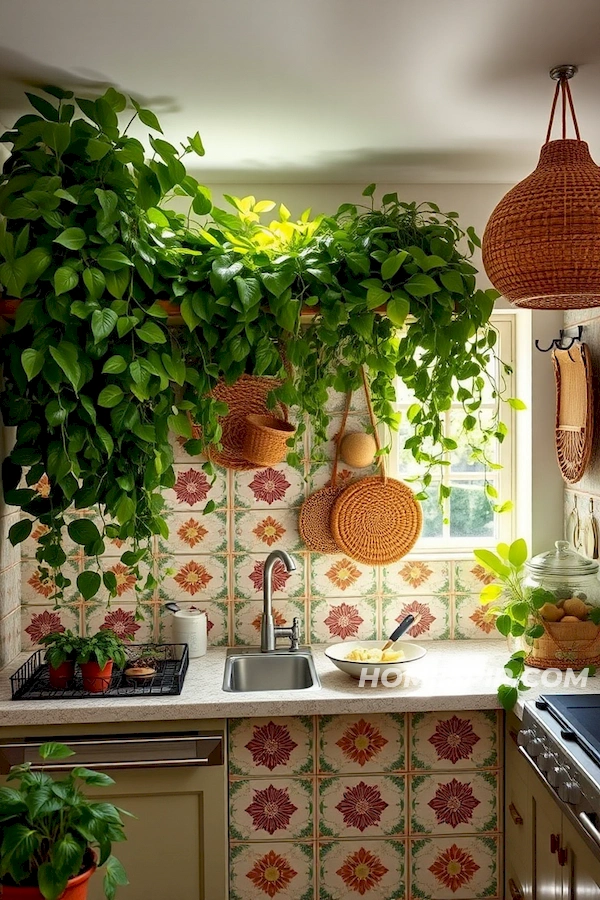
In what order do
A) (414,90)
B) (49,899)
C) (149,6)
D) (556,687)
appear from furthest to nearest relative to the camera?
(556,687)
(414,90)
(149,6)
(49,899)

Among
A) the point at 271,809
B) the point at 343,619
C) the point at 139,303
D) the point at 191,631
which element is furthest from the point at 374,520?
the point at 139,303

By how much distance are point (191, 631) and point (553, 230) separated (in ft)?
6.02

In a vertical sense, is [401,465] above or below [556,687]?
above

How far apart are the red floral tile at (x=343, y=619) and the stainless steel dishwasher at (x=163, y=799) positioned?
0.73 metres

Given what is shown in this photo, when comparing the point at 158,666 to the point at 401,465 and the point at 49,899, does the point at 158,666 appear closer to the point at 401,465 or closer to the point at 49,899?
the point at 401,465

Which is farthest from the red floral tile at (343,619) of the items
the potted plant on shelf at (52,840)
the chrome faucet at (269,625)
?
the potted plant on shelf at (52,840)

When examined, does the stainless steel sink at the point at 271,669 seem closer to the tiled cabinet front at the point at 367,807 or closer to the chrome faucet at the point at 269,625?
the chrome faucet at the point at 269,625

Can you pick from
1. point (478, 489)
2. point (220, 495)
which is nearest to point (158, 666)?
point (220, 495)

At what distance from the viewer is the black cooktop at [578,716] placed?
2.17 metres

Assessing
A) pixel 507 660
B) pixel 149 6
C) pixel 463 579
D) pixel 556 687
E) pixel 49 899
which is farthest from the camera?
pixel 463 579

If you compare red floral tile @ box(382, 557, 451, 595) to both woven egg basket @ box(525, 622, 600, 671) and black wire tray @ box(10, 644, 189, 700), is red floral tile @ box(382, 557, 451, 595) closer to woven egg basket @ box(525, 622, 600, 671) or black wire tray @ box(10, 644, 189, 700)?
woven egg basket @ box(525, 622, 600, 671)

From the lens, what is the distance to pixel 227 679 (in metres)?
2.79

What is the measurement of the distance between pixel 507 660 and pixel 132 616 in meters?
1.32

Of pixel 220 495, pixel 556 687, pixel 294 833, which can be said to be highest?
pixel 220 495
